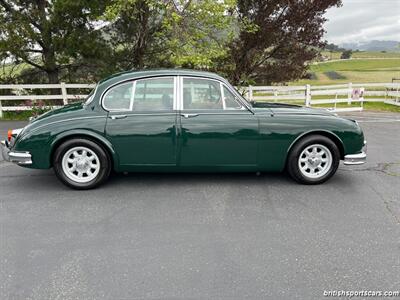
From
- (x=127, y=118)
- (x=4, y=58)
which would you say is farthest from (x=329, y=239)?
(x=4, y=58)

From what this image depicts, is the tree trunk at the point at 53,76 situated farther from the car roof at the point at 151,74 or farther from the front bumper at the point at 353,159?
the front bumper at the point at 353,159

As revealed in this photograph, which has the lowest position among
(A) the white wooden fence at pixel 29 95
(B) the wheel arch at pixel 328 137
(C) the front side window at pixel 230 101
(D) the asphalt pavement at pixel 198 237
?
(D) the asphalt pavement at pixel 198 237

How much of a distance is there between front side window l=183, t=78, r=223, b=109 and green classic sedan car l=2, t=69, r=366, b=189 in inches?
0.5

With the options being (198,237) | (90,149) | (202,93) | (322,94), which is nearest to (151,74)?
(202,93)

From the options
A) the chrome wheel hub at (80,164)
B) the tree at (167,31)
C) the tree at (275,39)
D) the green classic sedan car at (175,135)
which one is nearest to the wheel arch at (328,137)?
the green classic sedan car at (175,135)

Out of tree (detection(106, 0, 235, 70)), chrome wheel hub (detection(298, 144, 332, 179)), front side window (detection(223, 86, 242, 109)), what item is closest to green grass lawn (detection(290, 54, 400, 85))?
tree (detection(106, 0, 235, 70))

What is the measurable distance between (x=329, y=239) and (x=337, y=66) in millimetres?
62505

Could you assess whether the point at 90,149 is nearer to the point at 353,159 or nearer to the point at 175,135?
the point at 175,135

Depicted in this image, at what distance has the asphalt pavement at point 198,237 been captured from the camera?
2254mm

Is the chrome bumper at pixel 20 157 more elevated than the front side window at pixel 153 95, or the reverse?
the front side window at pixel 153 95

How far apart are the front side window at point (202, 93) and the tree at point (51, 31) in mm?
6741

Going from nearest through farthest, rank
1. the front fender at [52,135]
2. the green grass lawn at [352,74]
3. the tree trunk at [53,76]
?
1. the front fender at [52,135]
2. the tree trunk at [53,76]
3. the green grass lawn at [352,74]

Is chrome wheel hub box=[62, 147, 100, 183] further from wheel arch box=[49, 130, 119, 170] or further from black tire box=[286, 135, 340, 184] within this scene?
black tire box=[286, 135, 340, 184]

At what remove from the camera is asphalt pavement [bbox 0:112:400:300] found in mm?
2254
